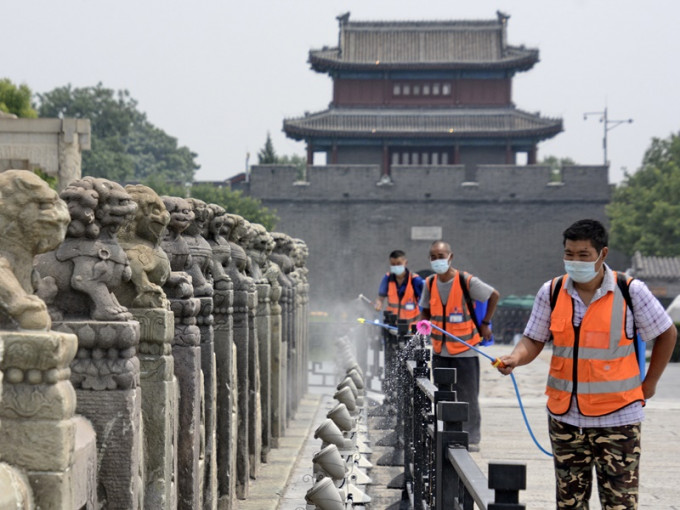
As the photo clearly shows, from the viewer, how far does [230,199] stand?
1355 inches

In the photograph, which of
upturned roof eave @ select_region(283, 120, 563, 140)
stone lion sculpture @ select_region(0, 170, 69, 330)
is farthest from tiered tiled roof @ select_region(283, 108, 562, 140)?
stone lion sculpture @ select_region(0, 170, 69, 330)

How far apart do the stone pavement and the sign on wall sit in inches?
926

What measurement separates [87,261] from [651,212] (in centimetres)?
3176

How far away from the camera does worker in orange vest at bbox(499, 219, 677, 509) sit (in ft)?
12.1

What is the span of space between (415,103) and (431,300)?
31.7 metres

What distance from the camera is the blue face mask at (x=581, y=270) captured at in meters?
3.79

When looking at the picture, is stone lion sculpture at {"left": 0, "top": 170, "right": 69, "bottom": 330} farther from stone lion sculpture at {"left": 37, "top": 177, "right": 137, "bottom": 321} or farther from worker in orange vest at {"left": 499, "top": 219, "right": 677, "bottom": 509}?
worker in orange vest at {"left": 499, "top": 219, "right": 677, "bottom": 509}

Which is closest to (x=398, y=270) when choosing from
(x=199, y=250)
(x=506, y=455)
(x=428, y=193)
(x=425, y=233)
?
(x=506, y=455)

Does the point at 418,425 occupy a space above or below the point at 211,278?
below

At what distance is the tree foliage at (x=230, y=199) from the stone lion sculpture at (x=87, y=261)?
2915 cm

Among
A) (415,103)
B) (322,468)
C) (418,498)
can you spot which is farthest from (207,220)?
(415,103)

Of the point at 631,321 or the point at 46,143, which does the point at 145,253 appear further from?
the point at 46,143

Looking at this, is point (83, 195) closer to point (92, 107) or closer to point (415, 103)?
point (415, 103)

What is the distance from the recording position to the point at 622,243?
1346 inches
